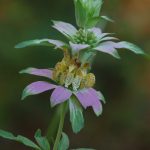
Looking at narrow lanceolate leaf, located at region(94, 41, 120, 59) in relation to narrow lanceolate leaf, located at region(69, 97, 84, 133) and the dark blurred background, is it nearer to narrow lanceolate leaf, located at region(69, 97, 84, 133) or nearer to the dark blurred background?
narrow lanceolate leaf, located at region(69, 97, 84, 133)

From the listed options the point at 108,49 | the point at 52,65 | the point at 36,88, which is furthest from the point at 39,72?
the point at 52,65

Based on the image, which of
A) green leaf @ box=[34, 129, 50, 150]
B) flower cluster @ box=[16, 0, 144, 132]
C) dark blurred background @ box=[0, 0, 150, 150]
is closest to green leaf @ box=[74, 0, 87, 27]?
flower cluster @ box=[16, 0, 144, 132]

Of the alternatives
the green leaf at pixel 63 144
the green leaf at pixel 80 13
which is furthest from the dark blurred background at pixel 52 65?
the green leaf at pixel 80 13

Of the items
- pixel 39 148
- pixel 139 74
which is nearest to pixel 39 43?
pixel 39 148

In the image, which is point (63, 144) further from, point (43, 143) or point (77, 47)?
point (77, 47)

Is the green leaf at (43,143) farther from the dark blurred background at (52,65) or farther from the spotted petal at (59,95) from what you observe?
the dark blurred background at (52,65)

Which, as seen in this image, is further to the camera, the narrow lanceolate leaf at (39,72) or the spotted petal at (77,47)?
the narrow lanceolate leaf at (39,72)
